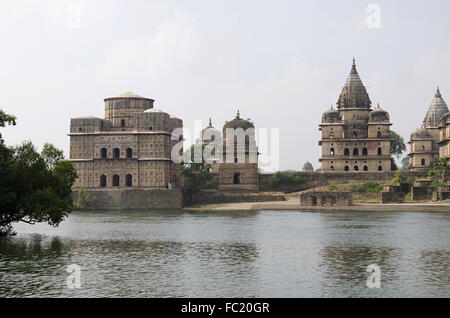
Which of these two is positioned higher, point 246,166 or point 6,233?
point 246,166

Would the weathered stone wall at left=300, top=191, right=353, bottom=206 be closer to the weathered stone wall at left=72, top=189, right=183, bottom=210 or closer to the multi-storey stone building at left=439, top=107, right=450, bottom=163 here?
the weathered stone wall at left=72, top=189, right=183, bottom=210

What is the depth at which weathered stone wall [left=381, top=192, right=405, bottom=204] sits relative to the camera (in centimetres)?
Answer: 5138

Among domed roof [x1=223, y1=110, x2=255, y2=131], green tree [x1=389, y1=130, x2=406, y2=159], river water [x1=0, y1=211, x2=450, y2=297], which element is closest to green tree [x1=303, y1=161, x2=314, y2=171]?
green tree [x1=389, y1=130, x2=406, y2=159]

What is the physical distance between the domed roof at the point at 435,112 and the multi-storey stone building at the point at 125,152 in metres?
35.6

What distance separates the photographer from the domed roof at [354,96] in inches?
2736

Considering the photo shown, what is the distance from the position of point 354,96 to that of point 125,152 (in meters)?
27.3

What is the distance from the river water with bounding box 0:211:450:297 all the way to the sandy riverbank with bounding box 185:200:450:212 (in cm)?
1061

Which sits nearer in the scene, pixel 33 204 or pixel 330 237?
pixel 33 204

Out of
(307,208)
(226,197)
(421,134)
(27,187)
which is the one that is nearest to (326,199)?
(307,208)

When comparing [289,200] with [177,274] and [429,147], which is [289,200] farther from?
[177,274]

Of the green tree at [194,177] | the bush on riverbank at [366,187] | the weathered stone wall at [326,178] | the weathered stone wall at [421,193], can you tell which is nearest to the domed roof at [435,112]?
the weathered stone wall at [326,178]
